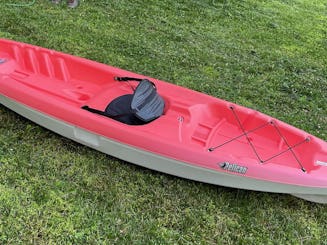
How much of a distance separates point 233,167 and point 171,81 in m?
1.93

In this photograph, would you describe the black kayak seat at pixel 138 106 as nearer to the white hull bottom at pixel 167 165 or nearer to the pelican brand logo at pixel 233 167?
the white hull bottom at pixel 167 165

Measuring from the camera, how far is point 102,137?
3.41 metres

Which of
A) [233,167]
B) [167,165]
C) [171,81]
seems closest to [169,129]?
[167,165]

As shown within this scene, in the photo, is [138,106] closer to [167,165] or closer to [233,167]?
[167,165]

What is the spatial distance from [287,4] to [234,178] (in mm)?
5818

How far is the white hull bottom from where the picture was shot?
3.22 meters

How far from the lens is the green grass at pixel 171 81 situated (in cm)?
303

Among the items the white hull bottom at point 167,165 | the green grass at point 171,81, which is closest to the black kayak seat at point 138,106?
the white hull bottom at point 167,165

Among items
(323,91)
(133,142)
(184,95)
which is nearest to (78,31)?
(184,95)

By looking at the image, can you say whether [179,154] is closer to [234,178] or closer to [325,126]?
[234,178]

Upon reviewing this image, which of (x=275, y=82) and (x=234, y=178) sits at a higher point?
(x=234, y=178)

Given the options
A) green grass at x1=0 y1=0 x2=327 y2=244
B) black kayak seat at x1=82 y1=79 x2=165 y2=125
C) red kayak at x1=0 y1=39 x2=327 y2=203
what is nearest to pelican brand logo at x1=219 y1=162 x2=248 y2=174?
red kayak at x1=0 y1=39 x2=327 y2=203

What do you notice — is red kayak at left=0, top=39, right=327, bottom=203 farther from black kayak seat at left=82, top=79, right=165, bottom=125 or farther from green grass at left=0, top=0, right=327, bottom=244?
green grass at left=0, top=0, right=327, bottom=244

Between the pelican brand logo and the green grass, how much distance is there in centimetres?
30
